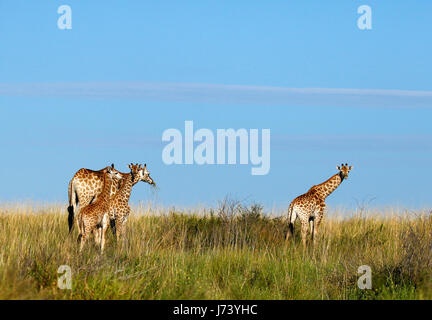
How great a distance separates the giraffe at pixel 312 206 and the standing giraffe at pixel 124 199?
3.94m

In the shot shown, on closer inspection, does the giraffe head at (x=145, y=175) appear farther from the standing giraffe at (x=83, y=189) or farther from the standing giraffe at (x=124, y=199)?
the standing giraffe at (x=83, y=189)

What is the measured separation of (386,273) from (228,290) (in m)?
2.55

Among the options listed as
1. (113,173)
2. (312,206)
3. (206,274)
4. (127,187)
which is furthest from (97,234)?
(312,206)

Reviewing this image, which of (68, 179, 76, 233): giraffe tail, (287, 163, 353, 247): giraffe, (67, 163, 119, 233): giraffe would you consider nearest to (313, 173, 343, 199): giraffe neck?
(287, 163, 353, 247): giraffe

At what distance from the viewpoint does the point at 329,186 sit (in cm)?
1716

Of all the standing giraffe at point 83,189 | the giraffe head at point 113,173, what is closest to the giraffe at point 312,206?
the giraffe head at point 113,173

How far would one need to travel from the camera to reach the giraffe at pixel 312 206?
16.1 metres

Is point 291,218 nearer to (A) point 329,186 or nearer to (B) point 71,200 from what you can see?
(A) point 329,186

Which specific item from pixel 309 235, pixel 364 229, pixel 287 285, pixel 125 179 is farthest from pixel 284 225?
pixel 287 285

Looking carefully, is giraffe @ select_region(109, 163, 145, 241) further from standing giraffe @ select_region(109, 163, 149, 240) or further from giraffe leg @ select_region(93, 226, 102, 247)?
giraffe leg @ select_region(93, 226, 102, 247)

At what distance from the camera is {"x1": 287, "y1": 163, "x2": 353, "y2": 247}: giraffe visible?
16.1m

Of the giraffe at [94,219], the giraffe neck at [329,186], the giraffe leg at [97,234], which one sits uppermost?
the giraffe neck at [329,186]

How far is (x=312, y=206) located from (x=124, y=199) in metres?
4.92
